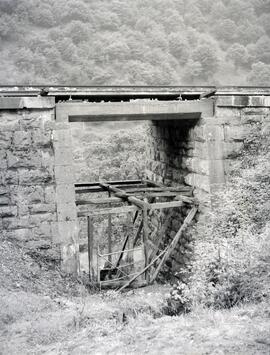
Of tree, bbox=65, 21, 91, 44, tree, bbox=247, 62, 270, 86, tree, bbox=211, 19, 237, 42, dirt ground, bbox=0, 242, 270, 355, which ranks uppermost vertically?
tree, bbox=211, 19, 237, 42

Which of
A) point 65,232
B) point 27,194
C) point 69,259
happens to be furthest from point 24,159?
point 69,259

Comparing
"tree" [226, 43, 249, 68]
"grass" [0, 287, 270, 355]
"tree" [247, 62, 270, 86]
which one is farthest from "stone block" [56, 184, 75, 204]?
"tree" [226, 43, 249, 68]

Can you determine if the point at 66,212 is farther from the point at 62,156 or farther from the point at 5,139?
the point at 5,139

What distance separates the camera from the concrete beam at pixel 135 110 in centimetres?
687

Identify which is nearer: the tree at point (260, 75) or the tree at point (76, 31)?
the tree at point (260, 75)

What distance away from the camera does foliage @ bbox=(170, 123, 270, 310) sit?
188 inches

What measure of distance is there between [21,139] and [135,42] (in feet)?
142

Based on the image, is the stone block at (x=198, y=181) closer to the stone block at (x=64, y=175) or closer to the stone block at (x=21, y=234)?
the stone block at (x=64, y=175)

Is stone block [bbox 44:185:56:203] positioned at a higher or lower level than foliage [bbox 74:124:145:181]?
lower

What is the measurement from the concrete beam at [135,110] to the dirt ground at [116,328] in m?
3.06

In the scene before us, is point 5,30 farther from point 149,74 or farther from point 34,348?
point 34,348

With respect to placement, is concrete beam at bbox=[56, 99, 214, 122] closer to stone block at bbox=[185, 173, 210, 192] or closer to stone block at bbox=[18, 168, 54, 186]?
stone block at bbox=[18, 168, 54, 186]

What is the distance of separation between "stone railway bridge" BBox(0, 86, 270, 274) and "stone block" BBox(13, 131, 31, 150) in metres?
0.02

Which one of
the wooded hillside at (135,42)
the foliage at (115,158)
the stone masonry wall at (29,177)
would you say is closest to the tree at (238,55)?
the wooded hillside at (135,42)
